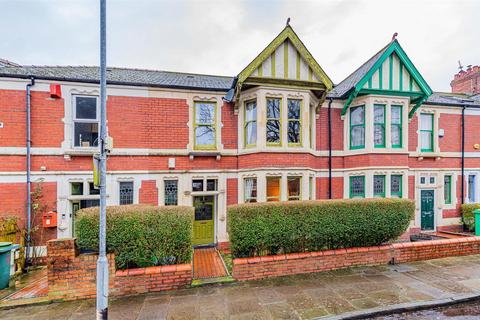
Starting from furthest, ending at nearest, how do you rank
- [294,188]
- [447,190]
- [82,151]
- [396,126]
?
[447,190] < [396,126] < [294,188] < [82,151]

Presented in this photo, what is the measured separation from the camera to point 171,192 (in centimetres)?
964

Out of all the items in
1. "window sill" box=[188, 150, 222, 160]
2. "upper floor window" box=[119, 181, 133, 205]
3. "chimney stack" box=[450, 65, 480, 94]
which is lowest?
"upper floor window" box=[119, 181, 133, 205]

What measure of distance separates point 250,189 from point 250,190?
44mm

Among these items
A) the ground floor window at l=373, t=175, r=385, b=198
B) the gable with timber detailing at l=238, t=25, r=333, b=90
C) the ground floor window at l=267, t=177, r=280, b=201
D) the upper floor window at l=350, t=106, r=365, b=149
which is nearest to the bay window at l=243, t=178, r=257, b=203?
the ground floor window at l=267, t=177, r=280, b=201

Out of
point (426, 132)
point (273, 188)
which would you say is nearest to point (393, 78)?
point (426, 132)

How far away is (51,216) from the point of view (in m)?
8.20

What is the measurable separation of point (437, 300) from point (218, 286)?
201 inches

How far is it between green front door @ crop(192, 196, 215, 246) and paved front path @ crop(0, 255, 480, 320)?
13.0 ft

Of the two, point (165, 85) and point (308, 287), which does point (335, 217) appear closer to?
point (308, 287)

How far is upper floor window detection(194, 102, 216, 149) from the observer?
32.6 feet

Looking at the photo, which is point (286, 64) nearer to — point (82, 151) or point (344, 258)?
point (344, 258)

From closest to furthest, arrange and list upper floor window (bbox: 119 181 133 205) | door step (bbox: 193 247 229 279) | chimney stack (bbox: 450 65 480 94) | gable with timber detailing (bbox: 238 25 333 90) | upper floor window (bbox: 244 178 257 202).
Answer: door step (bbox: 193 247 229 279) → gable with timber detailing (bbox: 238 25 333 90) → upper floor window (bbox: 119 181 133 205) → upper floor window (bbox: 244 178 257 202) → chimney stack (bbox: 450 65 480 94)

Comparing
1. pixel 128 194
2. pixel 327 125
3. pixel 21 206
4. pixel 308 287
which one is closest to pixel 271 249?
pixel 308 287

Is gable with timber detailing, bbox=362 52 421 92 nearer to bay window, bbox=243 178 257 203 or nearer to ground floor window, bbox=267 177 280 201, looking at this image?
ground floor window, bbox=267 177 280 201
